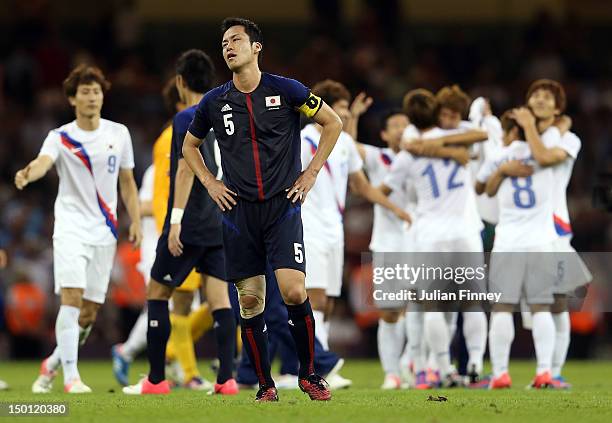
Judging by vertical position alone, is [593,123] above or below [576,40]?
below

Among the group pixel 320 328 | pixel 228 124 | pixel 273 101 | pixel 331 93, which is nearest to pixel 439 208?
pixel 331 93

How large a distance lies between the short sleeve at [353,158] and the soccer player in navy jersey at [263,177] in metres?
3.36

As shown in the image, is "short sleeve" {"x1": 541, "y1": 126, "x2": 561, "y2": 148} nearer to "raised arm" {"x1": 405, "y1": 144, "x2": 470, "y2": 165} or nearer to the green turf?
"raised arm" {"x1": 405, "y1": 144, "x2": 470, "y2": 165}

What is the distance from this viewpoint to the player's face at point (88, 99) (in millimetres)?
11656

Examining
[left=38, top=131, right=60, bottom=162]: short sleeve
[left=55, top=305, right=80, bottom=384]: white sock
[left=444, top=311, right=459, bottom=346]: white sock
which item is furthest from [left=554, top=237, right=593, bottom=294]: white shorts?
[left=38, top=131, right=60, bottom=162]: short sleeve

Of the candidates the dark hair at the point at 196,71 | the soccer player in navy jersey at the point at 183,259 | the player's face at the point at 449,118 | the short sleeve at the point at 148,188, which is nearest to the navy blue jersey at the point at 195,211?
the soccer player in navy jersey at the point at 183,259

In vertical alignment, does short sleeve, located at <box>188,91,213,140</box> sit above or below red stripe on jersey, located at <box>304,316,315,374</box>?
above

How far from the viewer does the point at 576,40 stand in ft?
81.4

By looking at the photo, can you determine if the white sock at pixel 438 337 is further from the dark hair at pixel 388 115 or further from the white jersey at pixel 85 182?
the white jersey at pixel 85 182

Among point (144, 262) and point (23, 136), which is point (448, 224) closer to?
point (144, 262)

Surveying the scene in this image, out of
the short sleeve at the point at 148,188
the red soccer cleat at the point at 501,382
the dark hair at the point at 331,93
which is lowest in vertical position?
the red soccer cleat at the point at 501,382

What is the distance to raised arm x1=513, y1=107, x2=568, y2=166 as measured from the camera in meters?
12.3

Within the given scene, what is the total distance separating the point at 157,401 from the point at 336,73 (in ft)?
45.8

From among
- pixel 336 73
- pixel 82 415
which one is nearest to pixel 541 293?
pixel 82 415
